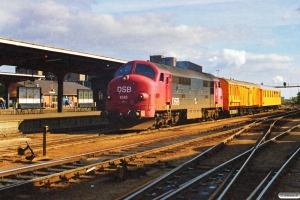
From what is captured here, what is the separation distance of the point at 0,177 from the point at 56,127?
633 inches

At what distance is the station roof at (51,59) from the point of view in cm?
2197

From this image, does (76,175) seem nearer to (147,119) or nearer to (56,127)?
(147,119)

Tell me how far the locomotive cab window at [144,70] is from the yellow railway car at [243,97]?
46.5 ft

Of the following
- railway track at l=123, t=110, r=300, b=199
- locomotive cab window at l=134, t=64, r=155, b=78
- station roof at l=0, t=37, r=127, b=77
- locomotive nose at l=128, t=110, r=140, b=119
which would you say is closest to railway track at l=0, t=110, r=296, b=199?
railway track at l=123, t=110, r=300, b=199

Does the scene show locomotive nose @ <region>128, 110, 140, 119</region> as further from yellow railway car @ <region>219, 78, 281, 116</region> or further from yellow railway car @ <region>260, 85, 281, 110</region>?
yellow railway car @ <region>260, 85, 281, 110</region>

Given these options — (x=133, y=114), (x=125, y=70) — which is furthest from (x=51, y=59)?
(x=133, y=114)

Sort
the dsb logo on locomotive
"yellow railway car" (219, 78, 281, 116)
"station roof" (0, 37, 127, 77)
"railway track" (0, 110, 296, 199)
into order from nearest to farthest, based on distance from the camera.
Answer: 1. "railway track" (0, 110, 296, 199)
2. the dsb logo on locomotive
3. "station roof" (0, 37, 127, 77)
4. "yellow railway car" (219, 78, 281, 116)

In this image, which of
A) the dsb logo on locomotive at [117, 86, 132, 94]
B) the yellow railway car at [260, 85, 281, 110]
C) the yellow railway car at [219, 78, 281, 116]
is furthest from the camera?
the yellow railway car at [260, 85, 281, 110]

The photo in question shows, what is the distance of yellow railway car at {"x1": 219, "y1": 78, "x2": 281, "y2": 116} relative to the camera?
32344mm

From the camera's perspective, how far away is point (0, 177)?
8.15 m

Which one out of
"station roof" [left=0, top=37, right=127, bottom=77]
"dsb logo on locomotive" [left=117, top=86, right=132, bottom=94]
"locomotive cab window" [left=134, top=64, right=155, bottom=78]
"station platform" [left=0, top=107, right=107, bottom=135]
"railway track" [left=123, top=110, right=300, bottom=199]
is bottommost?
"railway track" [left=123, top=110, right=300, bottom=199]

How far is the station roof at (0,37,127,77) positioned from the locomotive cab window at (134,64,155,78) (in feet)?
22.7

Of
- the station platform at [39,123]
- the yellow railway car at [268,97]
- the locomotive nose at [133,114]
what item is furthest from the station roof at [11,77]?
the yellow railway car at [268,97]

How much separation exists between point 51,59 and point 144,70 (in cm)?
1067
